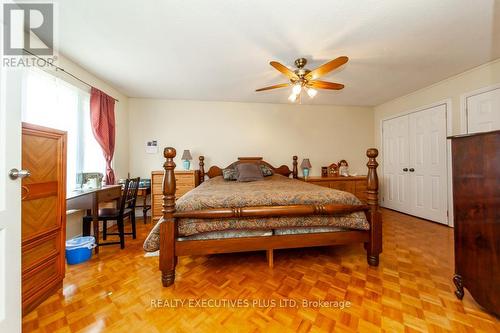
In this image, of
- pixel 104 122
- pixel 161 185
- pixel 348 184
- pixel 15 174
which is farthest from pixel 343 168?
pixel 15 174

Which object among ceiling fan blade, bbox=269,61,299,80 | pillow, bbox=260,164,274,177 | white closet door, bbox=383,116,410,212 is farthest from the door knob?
white closet door, bbox=383,116,410,212

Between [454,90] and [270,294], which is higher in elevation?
[454,90]

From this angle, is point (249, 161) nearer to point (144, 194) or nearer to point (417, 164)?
point (144, 194)

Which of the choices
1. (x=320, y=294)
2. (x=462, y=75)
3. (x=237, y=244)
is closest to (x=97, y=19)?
(x=237, y=244)

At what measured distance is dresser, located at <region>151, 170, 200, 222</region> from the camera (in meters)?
3.19

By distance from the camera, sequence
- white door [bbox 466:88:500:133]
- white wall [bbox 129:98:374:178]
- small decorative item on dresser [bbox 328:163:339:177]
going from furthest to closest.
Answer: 1. small decorative item on dresser [bbox 328:163:339:177]
2. white wall [bbox 129:98:374:178]
3. white door [bbox 466:88:500:133]

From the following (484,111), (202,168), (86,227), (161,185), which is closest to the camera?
(86,227)

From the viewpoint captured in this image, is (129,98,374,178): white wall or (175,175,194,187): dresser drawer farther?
(129,98,374,178): white wall

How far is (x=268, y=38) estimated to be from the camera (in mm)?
1892

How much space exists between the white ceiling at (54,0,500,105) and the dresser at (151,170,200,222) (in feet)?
4.82

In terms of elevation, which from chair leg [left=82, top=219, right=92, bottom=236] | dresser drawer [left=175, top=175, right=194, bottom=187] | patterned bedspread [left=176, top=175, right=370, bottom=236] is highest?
dresser drawer [left=175, top=175, right=194, bottom=187]

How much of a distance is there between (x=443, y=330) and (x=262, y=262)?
4.12 ft

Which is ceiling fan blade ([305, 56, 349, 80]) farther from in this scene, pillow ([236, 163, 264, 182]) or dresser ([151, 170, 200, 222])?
dresser ([151, 170, 200, 222])

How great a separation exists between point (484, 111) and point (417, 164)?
1115 mm
